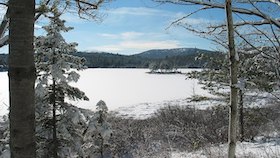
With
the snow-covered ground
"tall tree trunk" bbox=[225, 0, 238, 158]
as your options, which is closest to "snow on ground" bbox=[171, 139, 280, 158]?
the snow-covered ground

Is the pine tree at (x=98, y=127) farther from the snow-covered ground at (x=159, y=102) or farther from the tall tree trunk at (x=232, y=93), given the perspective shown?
the tall tree trunk at (x=232, y=93)

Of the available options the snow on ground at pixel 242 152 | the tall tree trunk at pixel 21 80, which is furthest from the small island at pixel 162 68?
the tall tree trunk at pixel 21 80

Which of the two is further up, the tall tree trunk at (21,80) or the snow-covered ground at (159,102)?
the tall tree trunk at (21,80)

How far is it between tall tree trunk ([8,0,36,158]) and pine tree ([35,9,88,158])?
7.60m

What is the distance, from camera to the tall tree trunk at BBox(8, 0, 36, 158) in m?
1.62

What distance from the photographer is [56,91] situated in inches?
380

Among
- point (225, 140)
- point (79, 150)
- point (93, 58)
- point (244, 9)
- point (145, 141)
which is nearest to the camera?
point (244, 9)

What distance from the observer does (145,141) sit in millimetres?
20938

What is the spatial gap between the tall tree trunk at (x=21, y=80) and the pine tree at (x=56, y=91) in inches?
299

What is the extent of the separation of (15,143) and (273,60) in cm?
520

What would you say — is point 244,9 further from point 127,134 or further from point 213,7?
point 127,134

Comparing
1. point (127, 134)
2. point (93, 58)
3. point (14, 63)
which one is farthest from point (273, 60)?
point (93, 58)

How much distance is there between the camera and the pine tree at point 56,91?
9297 mm

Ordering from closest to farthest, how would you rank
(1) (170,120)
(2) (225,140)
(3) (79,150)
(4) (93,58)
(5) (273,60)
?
1. (5) (273,60)
2. (3) (79,150)
3. (2) (225,140)
4. (1) (170,120)
5. (4) (93,58)
